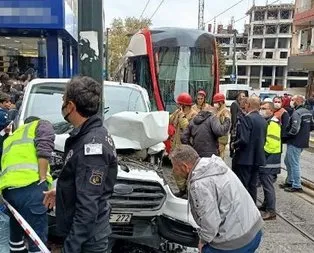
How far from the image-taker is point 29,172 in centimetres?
405

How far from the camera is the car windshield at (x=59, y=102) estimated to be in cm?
584

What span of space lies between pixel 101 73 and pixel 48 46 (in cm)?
1097

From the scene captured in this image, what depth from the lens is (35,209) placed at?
4.08 metres

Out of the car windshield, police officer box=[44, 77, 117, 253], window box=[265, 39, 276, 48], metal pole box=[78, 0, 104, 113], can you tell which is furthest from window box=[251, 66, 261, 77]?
police officer box=[44, 77, 117, 253]

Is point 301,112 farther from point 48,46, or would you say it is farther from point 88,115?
point 48,46

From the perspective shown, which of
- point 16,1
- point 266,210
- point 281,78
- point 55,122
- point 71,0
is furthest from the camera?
point 281,78

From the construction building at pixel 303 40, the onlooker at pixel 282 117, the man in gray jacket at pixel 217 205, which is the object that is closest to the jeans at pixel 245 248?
the man in gray jacket at pixel 217 205

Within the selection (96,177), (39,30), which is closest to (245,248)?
(96,177)

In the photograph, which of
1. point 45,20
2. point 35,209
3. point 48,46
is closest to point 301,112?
point 35,209

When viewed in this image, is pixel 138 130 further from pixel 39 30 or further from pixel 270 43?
pixel 270 43

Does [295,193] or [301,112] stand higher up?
[301,112]

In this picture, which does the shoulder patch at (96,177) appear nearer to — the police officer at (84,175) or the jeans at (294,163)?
the police officer at (84,175)

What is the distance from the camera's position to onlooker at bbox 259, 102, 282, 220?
7.02 m

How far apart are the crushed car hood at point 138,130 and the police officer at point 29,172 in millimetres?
1301
